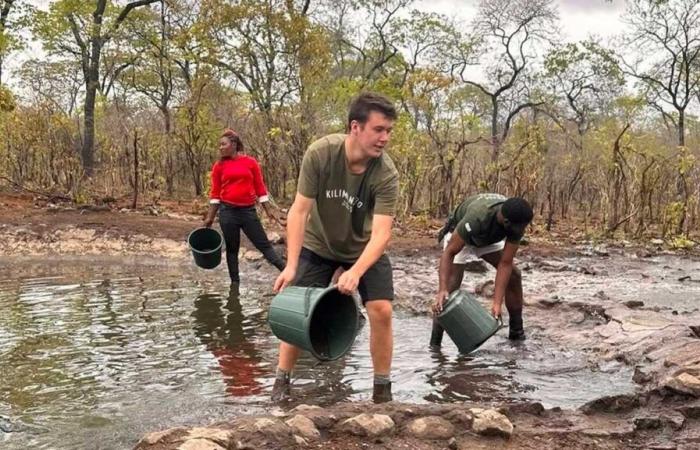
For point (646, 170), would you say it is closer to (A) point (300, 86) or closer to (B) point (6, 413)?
(A) point (300, 86)

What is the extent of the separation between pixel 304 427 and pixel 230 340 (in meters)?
2.74

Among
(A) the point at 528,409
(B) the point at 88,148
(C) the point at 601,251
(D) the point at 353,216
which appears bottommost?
(A) the point at 528,409

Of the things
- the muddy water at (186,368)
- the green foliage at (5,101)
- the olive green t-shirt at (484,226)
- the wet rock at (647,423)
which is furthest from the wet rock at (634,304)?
the green foliage at (5,101)

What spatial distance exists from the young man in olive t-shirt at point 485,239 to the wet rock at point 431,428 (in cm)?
180

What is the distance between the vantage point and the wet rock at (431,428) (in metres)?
3.07

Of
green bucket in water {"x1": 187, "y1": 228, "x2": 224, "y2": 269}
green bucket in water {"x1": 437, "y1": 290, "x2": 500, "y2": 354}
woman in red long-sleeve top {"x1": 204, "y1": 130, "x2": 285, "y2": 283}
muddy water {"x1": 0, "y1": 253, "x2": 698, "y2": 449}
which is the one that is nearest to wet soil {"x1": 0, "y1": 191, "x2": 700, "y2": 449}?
muddy water {"x1": 0, "y1": 253, "x2": 698, "y2": 449}

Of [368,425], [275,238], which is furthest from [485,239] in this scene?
[275,238]

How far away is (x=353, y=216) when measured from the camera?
153 inches

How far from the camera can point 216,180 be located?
7520mm

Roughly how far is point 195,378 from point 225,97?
15.0 m

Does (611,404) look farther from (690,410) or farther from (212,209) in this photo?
(212,209)

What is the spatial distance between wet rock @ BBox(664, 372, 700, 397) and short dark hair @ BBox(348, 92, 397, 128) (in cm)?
202

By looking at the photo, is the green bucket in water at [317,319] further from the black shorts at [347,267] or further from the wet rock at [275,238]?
the wet rock at [275,238]

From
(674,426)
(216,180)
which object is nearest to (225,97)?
(216,180)
